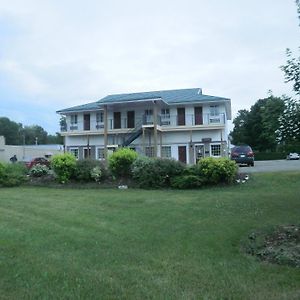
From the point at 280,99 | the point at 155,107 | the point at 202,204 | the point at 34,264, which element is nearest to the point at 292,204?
the point at 202,204

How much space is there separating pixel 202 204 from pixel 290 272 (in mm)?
7592

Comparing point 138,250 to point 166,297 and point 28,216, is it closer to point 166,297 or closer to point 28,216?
point 166,297

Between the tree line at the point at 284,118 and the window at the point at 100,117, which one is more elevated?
the window at the point at 100,117

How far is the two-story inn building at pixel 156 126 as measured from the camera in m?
41.9

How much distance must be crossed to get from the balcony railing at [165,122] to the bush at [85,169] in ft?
64.0

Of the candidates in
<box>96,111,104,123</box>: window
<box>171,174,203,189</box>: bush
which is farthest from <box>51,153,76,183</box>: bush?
<box>96,111,104,123</box>: window

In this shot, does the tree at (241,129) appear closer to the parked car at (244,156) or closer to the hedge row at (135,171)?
the parked car at (244,156)

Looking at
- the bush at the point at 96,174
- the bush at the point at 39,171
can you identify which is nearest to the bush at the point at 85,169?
the bush at the point at 96,174

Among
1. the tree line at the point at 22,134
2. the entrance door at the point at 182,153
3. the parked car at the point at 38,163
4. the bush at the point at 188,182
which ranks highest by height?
the tree line at the point at 22,134

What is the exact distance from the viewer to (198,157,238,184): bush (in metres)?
20.7

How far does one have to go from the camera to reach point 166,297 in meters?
5.61

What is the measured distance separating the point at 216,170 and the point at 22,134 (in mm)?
113426

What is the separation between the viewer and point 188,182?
20.5 meters

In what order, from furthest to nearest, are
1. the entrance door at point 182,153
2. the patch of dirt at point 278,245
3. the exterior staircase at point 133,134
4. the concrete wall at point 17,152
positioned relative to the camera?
the concrete wall at point 17,152 → the entrance door at point 182,153 → the exterior staircase at point 133,134 → the patch of dirt at point 278,245
